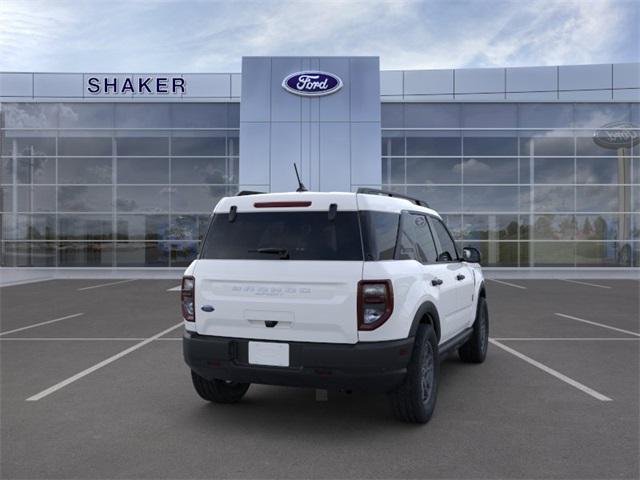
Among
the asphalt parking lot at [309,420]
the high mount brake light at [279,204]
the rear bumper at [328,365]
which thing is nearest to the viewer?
the asphalt parking lot at [309,420]

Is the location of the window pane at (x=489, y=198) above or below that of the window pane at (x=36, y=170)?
below

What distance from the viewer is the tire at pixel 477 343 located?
20.7ft

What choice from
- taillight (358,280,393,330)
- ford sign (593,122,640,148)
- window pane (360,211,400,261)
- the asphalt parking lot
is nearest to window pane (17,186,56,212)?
the asphalt parking lot

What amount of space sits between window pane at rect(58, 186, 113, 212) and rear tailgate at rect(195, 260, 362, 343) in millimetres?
22285

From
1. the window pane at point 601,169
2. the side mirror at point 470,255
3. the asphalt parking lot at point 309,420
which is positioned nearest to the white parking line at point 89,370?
the asphalt parking lot at point 309,420

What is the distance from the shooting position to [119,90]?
2430 cm

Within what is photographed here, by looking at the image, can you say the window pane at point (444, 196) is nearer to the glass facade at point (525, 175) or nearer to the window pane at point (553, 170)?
the glass facade at point (525, 175)

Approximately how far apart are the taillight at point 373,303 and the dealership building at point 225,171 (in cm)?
2088

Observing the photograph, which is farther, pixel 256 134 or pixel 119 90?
pixel 119 90

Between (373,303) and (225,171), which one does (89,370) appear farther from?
(225,171)

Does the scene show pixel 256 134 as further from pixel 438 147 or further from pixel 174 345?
pixel 174 345

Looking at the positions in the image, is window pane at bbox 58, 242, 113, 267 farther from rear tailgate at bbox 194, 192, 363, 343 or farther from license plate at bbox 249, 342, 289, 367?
license plate at bbox 249, 342, 289, 367

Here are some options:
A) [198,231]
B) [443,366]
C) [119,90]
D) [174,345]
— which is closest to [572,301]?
[443,366]

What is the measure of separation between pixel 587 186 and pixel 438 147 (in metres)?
7.16
